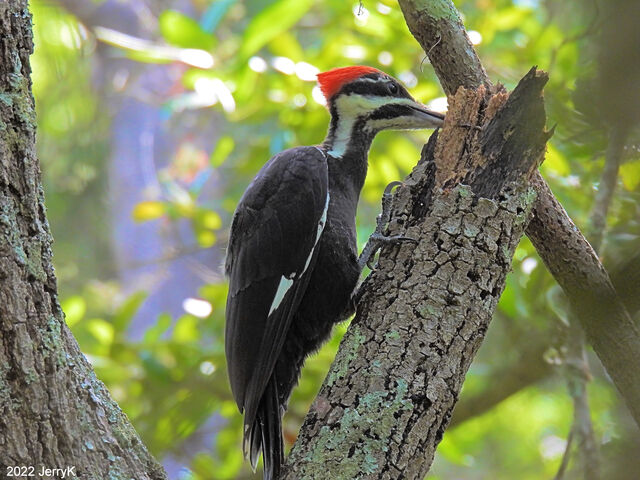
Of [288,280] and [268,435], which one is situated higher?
[288,280]

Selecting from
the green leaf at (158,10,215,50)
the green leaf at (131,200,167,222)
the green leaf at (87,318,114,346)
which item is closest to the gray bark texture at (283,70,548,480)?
the green leaf at (158,10,215,50)

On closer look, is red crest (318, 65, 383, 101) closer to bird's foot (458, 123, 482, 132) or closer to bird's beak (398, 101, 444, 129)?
bird's beak (398, 101, 444, 129)

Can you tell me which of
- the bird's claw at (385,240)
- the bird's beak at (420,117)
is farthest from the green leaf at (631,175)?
the bird's beak at (420,117)

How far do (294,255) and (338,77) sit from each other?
2.39ft

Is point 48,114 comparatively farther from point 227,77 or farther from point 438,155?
point 438,155

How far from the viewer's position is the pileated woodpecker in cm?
232

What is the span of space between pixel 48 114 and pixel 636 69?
22.3 feet

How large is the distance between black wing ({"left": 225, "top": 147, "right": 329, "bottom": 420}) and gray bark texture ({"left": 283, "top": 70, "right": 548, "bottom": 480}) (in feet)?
1.25

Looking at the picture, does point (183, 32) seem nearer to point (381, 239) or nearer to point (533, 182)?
point (381, 239)

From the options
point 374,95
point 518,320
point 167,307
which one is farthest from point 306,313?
point 167,307

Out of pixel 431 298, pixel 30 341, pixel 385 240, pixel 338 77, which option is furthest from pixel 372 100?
pixel 30 341

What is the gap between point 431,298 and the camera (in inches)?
76.1

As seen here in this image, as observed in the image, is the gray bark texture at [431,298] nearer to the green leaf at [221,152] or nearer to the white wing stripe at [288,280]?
the white wing stripe at [288,280]

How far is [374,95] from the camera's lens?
275 centimetres
